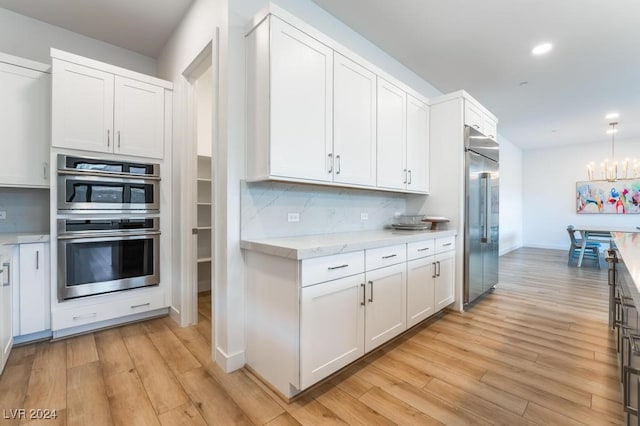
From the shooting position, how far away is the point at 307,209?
2.54m

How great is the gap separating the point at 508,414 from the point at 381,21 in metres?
3.35

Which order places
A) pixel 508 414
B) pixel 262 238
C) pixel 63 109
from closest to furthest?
pixel 508 414
pixel 262 238
pixel 63 109

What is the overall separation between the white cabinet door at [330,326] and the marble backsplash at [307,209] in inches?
28.4

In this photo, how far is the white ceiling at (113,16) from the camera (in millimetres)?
2596

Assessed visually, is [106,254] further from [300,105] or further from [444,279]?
[444,279]

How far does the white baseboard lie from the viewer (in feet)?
6.51

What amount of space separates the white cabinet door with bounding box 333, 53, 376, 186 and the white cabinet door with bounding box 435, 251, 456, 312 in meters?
1.13

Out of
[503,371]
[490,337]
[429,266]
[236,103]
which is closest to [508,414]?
[503,371]

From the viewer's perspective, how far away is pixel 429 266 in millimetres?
2752

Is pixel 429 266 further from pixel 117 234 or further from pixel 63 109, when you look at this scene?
pixel 63 109

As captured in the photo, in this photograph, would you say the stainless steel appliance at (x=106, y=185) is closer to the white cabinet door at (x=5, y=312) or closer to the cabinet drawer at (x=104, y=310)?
the white cabinet door at (x=5, y=312)

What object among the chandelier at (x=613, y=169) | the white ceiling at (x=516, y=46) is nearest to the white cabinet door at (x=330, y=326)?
the white ceiling at (x=516, y=46)

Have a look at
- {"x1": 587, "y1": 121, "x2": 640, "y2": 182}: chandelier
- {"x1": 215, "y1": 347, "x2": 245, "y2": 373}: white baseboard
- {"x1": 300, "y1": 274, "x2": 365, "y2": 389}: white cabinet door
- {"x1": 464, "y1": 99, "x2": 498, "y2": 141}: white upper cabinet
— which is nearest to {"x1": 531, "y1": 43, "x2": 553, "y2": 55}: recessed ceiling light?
{"x1": 464, "y1": 99, "x2": 498, "y2": 141}: white upper cabinet

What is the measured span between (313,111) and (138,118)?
188 cm
